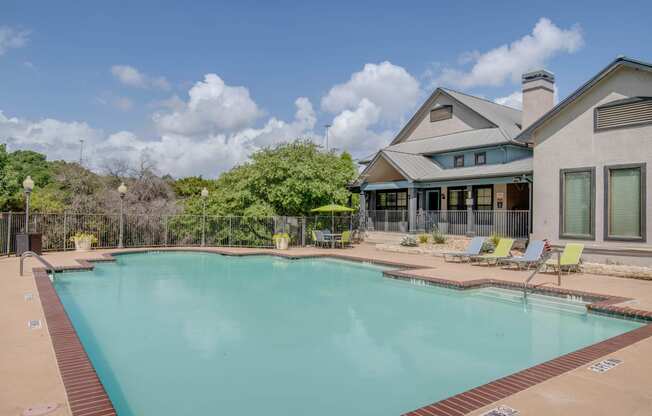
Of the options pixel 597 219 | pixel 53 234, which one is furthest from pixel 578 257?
pixel 53 234

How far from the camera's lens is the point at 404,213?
919 inches

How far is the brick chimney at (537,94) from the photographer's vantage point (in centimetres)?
2019

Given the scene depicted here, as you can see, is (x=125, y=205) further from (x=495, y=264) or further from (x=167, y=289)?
(x=495, y=264)

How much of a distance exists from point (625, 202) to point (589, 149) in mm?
2019

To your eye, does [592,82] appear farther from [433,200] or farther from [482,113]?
[433,200]

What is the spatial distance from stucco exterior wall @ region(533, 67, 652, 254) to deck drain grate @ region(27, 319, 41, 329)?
14820 mm

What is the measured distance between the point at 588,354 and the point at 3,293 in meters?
10.9

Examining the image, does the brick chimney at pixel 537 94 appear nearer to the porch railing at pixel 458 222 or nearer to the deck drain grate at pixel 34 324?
the porch railing at pixel 458 222

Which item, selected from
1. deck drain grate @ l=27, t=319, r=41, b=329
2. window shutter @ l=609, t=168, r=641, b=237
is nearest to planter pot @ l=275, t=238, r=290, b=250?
window shutter @ l=609, t=168, r=641, b=237

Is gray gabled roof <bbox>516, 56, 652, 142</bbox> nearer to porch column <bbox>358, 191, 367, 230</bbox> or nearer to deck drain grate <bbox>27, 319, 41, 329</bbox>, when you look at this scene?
porch column <bbox>358, 191, 367, 230</bbox>

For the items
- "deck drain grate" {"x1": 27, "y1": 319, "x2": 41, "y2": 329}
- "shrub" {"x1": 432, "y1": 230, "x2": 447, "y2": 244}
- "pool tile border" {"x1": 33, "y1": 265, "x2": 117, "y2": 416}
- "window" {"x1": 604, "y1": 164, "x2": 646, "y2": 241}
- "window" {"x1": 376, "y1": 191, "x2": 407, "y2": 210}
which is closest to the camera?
"pool tile border" {"x1": 33, "y1": 265, "x2": 117, "y2": 416}

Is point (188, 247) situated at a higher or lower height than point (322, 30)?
lower

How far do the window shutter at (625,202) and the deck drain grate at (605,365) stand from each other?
9.54 m

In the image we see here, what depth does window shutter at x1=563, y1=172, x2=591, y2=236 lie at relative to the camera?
47.1ft
